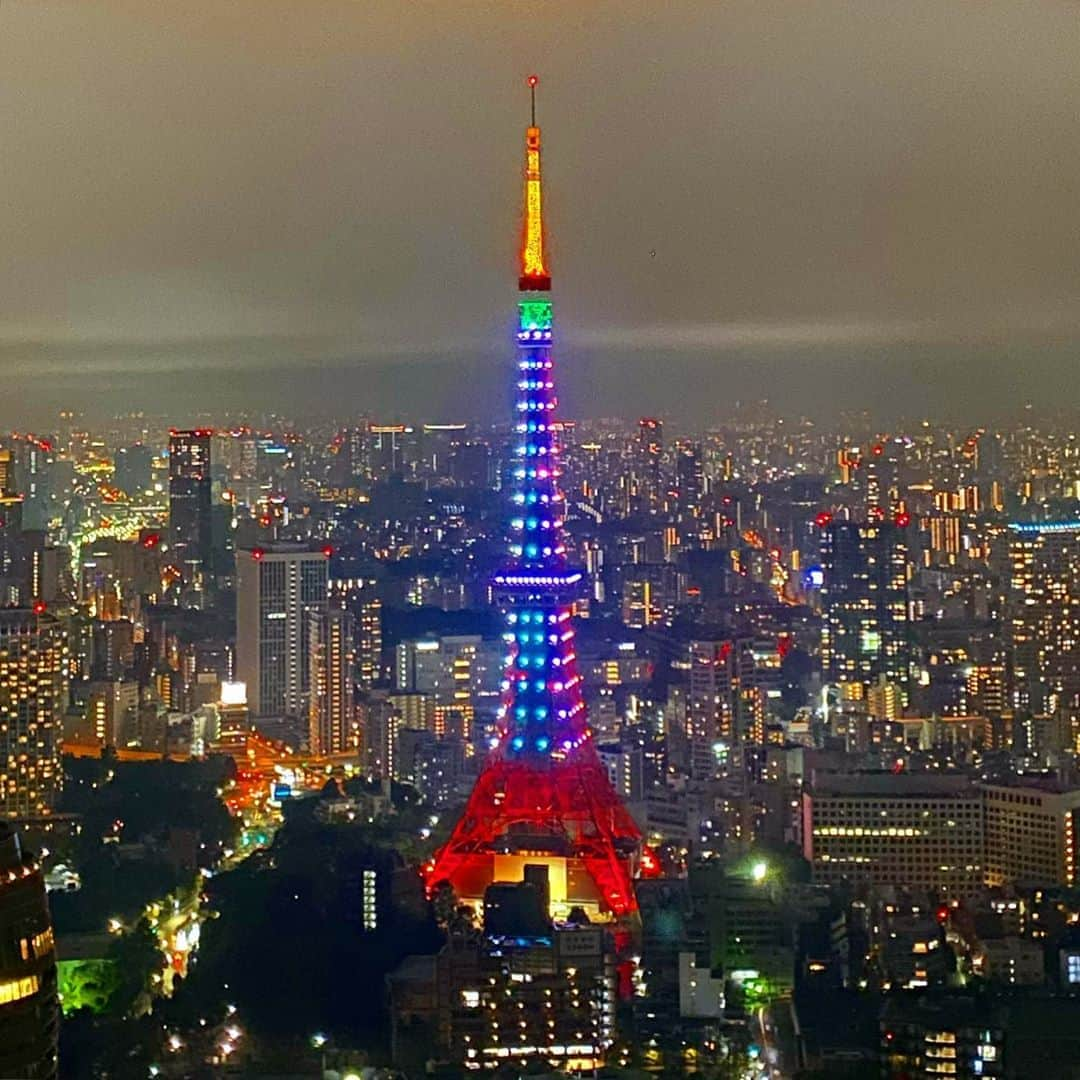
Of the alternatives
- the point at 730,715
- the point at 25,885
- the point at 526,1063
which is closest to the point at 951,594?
the point at 730,715

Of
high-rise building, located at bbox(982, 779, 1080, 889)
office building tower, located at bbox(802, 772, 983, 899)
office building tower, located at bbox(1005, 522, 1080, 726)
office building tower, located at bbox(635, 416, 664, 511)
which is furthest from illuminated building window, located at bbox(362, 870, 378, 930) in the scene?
office building tower, located at bbox(1005, 522, 1080, 726)

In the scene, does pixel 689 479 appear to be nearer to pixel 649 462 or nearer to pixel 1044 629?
pixel 649 462

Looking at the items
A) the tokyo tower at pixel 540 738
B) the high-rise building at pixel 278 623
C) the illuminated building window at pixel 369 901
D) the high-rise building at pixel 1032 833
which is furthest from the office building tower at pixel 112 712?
the high-rise building at pixel 1032 833

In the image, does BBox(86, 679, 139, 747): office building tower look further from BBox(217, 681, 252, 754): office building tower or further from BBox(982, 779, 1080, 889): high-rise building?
BBox(982, 779, 1080, 889): high-rise building

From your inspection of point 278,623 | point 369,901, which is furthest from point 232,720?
point 369,901

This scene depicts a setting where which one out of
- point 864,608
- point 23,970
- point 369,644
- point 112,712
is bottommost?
point 23,970

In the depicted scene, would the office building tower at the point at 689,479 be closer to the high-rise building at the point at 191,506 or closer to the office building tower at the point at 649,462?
the office building tower at the point at 649,462
